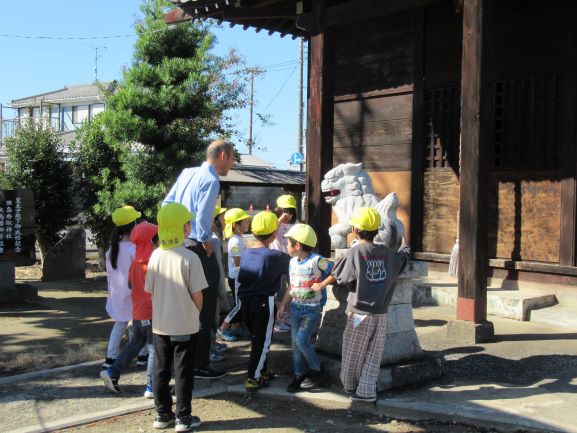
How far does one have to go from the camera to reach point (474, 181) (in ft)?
20.6

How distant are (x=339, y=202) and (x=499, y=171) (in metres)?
3.14

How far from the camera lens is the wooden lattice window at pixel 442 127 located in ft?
30.4

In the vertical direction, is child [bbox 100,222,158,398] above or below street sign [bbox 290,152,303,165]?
below

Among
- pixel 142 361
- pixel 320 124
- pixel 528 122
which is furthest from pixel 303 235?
pixel 528 122

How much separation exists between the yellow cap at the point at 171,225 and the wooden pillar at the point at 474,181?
3422 millimetres

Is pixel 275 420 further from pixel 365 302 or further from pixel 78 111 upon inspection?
pixel 78 111

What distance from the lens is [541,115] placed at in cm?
810

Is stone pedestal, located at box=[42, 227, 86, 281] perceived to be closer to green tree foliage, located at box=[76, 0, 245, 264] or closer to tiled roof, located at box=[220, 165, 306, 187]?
green tree foliage, located at box=[76, 0, 245, 264]

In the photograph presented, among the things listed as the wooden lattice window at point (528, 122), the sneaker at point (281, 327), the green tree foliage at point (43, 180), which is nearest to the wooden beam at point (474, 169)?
the sneaker at point (281, 327)

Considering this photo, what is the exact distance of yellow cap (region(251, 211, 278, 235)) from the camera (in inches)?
192

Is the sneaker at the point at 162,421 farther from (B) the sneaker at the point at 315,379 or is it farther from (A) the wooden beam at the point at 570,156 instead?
(A) the wooden beam at the point at 570,156

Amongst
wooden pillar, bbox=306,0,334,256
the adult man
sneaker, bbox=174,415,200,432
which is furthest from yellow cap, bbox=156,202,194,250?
wooden pillar, bbox=306,0,334,256

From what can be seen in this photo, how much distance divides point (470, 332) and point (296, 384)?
231 cm

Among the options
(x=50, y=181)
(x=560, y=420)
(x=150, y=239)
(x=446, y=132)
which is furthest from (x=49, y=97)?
(x=560, y=420)
